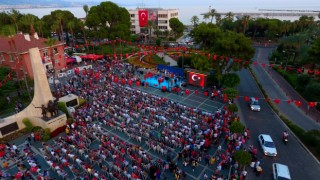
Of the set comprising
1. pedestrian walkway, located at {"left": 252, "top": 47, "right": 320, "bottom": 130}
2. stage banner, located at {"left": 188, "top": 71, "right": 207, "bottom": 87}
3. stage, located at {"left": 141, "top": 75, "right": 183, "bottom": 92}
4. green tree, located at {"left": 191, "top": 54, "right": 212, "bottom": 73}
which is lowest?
pedestrian walkway, located at {"left": 252, "top": 47, "right": 320, "bottom": 130}

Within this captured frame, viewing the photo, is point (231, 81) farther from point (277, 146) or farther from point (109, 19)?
point (109, 19)

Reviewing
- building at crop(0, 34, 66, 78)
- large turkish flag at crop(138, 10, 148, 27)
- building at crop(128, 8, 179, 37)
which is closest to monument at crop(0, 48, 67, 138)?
building at crop(0, 34, 66, 78)

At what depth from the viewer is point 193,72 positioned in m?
38.2

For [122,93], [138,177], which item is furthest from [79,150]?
[122,93]

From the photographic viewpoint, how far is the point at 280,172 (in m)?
18.0

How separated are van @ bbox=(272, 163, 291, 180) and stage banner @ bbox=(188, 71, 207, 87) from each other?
2012cm

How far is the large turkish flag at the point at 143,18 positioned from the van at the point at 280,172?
79.2 metres

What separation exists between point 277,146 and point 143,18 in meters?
76.7

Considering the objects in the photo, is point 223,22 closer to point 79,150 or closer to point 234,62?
point 234,62

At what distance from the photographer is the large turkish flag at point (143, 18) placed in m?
87.8

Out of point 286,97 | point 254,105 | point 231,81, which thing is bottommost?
point 286,97

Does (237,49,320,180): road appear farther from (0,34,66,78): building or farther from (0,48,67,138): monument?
(0,34,66,78): building

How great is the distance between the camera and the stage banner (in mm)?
37409

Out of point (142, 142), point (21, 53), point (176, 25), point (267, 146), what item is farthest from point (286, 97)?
point (176, 25)
